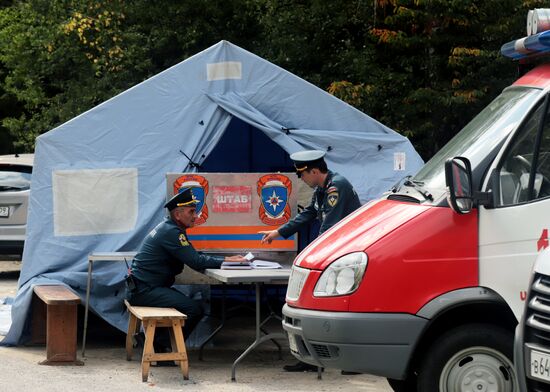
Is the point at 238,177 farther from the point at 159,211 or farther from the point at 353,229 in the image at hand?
the point at 353,229

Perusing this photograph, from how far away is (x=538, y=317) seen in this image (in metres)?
5.34

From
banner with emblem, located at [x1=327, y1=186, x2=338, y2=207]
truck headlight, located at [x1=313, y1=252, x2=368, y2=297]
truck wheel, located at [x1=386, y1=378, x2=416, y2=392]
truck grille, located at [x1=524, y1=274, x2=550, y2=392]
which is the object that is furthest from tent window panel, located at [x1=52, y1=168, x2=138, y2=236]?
truck grille, located at [x1=524, y1=274, x2=550, y2=392]

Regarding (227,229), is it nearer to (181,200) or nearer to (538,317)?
(181,200)

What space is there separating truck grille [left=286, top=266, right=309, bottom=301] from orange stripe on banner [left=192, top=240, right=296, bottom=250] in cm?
284

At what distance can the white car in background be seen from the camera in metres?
15.7

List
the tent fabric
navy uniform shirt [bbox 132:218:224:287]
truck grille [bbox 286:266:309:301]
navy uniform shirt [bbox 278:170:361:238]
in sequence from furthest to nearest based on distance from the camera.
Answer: the tent fabric, navy uniform shirt [bbox 132:218:224:287], navy uniform shirt [bbox 278:170:361:238], truck grille [bbox 286:266:309:301]

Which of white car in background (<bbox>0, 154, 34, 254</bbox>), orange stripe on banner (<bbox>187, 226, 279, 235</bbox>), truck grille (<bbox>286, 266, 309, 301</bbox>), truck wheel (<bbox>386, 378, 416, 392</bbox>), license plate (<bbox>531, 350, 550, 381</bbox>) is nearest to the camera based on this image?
license plate (<bbox>531, 350, 550, 381</bbox>)

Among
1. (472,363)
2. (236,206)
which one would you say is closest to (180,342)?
(236,206)

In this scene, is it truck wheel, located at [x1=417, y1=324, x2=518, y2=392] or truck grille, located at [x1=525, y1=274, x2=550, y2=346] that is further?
truck wheel, located at [x1=417, y1=324, x2=518, y2=392]

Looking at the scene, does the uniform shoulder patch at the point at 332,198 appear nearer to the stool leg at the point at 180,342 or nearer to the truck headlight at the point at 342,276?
the stool leg at the point at 180,342

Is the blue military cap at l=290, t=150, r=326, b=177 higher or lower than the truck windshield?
lower

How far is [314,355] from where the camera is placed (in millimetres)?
6996

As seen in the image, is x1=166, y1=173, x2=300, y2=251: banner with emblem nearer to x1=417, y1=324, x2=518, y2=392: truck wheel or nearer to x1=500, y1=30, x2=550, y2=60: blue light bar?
x1=500, y1=30, x2=550, y2=60: blue light bar

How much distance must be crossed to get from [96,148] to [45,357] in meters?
2.14
